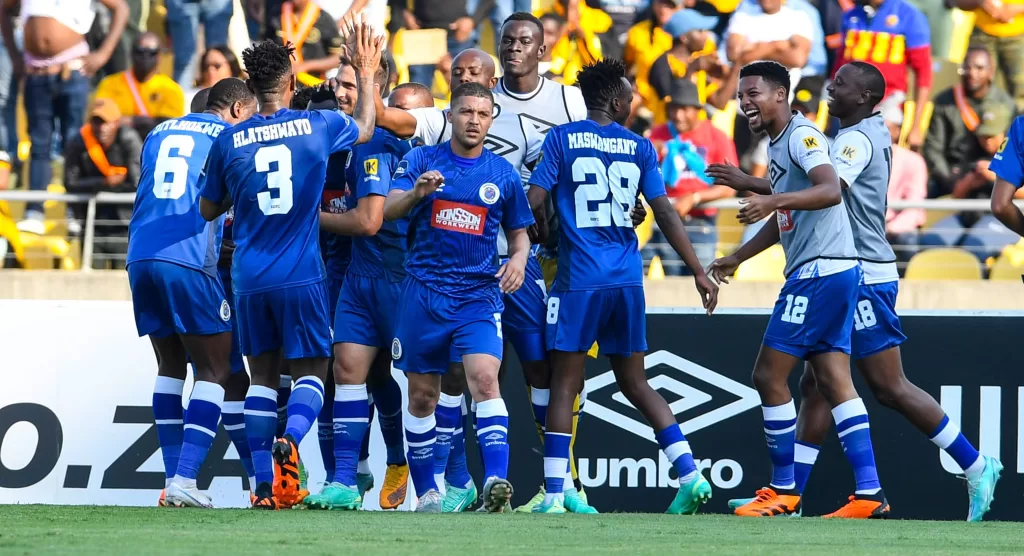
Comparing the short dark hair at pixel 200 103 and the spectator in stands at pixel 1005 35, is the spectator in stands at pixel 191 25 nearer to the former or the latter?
the short dark hair at pixel 200 103

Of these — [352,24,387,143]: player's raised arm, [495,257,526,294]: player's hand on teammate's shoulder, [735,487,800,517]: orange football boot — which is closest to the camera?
[495,257,526,294]: player's hand on teammate's shoulder

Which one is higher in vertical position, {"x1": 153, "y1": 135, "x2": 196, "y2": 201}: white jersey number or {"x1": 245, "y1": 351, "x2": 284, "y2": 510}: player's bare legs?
{"x1": 153, "y1": 135, "x2": 196, "y2": 201}: white jersey number

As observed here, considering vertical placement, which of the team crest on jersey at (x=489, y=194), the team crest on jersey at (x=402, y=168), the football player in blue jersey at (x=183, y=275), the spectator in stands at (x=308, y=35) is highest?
the spectator in stands at (x=308, y=35)

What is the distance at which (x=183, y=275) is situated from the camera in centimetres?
653

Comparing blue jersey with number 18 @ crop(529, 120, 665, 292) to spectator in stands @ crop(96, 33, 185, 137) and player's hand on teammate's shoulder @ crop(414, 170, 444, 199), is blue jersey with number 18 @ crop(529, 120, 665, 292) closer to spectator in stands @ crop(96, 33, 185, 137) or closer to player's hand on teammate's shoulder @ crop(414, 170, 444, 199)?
player's hand on teammate's shoulder @ crop(414, 170, 444, 199)

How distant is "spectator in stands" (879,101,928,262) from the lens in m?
10.8

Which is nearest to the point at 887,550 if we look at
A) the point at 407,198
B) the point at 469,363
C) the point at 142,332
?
the point at 469,363

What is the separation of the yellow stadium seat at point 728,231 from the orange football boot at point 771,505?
13.7ft

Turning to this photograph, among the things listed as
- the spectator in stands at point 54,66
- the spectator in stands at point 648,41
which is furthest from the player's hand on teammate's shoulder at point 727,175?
the spectator in stands at point 54,66

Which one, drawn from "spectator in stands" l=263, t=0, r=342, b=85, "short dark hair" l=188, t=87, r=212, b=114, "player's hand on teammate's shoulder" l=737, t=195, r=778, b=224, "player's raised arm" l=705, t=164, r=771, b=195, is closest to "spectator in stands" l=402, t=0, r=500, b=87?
"spectator in stands" l=263, t=0, r=342, b=85

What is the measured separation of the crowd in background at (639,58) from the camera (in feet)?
36.8

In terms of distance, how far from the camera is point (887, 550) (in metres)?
4.55

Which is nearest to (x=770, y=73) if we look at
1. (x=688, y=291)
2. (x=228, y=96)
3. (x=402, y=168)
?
(x=402, y=168)

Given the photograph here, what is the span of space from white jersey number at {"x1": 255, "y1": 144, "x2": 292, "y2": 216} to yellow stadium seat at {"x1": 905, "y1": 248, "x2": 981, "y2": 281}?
6113mm
